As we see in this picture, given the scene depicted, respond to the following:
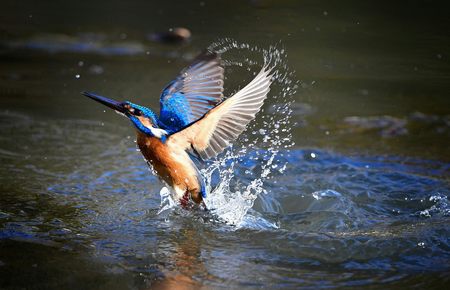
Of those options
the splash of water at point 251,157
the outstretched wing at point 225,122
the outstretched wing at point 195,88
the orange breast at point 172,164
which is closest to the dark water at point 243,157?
the splash of water at point 251,157

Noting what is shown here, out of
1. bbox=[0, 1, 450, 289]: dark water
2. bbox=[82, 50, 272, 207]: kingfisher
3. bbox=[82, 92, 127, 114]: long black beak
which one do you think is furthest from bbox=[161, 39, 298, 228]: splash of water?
bbox=[82, 92, 127, 114]: long black beak

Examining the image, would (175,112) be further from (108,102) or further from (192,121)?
(108,102)

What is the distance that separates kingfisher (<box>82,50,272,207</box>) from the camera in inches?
164

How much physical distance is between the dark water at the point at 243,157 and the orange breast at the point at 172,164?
0.20m

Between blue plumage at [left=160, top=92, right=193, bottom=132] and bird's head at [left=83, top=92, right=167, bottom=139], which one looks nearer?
bird's head at [left=83, top=92, right=167, bottom=139]

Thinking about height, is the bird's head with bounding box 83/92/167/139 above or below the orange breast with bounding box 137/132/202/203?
above

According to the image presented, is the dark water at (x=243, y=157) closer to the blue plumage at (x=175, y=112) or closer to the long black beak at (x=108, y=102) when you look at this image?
the blue plumage at (x=175, y=112)

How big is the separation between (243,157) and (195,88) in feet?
3.23

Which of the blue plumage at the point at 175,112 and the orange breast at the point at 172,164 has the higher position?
the blue plumage at the point at 175,112

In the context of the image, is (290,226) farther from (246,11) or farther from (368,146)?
(246,11)

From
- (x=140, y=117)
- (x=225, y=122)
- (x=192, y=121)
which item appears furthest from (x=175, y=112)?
(x=225, y=122)

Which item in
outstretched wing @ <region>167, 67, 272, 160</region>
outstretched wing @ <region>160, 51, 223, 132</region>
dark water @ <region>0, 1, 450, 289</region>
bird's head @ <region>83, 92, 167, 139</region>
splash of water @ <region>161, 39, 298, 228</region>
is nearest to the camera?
dark water @ <region>0, 1, 450, 289</region>

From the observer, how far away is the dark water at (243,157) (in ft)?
12.0

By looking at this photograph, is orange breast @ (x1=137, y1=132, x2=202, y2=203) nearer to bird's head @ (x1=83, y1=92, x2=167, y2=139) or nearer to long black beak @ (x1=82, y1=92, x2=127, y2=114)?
bird's head @ (x1=83, y1=92, x2=167, y2=139)
